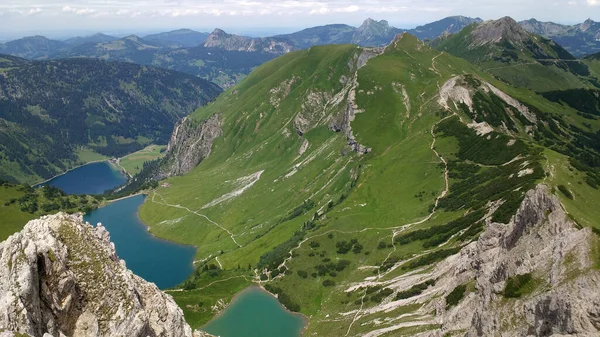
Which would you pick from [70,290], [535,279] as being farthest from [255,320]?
[70,290]

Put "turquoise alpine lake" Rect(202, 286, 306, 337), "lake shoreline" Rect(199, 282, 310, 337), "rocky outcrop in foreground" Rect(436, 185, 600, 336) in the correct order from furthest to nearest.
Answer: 1. "lake shoreline" Rect(199, 282, 310, 337)
2. "turquoise alpine lake" Rect(202, 286, 306, 337)
3. "rocky outcrop in foreground" Rect(436, 185, 600, 336)

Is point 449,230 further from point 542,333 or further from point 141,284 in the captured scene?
point 141,284

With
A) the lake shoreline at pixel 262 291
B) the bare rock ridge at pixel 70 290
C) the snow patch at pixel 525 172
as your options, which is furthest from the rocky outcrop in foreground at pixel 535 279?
the lake shoreline at pixel 262 291

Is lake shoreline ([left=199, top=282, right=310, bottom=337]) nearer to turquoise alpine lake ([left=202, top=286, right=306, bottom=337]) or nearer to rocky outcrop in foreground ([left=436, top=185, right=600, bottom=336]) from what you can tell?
turquoise alpine lake ([left=202, top=286, right=306, bottom=337])

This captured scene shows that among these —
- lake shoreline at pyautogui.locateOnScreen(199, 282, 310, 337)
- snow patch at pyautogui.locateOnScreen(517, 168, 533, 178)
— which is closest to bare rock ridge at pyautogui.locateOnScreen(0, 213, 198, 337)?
lake shoreline at pyautogui.locateOnScreen(199, 282, 310, 337)

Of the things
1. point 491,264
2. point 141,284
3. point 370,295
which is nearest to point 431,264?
point 370,295

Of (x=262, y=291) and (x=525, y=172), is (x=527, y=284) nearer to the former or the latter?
(x=525, y=172)
